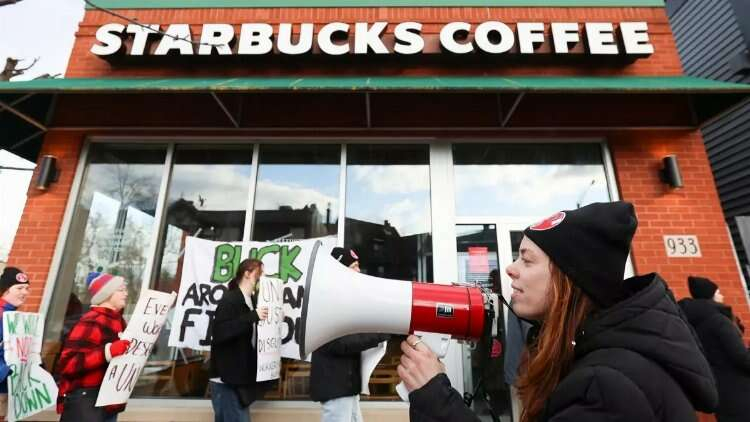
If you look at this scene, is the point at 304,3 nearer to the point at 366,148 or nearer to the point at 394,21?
the point at 394,21

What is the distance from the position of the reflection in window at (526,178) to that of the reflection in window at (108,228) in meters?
4.21

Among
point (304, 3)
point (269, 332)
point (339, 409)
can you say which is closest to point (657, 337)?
point (339, 409)

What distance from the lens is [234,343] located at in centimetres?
324

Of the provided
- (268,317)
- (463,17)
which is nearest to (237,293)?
(268,317)

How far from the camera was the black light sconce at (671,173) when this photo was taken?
14.5 feet

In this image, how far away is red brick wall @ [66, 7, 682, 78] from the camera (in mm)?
5102

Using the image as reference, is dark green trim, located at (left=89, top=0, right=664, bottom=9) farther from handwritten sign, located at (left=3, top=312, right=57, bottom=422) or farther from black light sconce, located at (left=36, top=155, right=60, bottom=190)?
handwritten sign, located at (left=3, top=312, right=57, bottom=422)

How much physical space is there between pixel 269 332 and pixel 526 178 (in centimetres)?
378

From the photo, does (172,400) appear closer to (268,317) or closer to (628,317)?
(268,317)

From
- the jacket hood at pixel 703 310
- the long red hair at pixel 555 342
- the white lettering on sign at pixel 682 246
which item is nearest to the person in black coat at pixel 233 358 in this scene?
the long red hair at pixel 555 342

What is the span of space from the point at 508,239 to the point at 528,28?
296 centimetres

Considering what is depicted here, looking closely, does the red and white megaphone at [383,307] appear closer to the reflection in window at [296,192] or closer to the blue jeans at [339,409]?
the blue jeans at [339,409]

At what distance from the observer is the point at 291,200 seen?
496 centimetres

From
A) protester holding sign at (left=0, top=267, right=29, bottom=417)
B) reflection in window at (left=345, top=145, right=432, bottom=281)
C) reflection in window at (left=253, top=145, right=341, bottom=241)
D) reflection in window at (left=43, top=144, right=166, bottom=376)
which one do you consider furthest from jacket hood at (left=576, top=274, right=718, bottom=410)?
reflection in window at (left=43, top=144, right=166, bottom=376)
